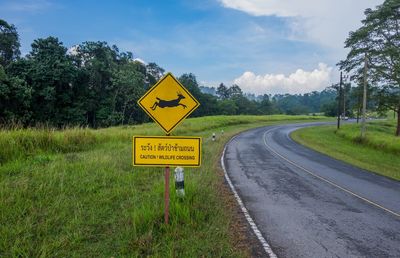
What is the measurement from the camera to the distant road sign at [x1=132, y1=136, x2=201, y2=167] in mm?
5684

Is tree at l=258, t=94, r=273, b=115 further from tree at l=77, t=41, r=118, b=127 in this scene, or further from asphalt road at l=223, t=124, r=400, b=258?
asphalt road at l=223, t=124, r=400, b=258

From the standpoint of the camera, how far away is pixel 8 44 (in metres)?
47.0

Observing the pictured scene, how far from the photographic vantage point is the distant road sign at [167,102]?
5.77m

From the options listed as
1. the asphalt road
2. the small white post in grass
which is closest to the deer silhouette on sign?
the small white post in grass

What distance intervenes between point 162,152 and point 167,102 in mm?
921

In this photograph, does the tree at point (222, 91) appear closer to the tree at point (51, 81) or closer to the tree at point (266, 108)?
the tree at point (266, 108)

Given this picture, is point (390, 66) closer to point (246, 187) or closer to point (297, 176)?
point (297, 176)

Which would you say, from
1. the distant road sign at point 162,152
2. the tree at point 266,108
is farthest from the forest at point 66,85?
the tree at point 266,108

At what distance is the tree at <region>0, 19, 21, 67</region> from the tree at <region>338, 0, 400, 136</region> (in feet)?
151

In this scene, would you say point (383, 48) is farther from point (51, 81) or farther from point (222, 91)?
point (222, 91)

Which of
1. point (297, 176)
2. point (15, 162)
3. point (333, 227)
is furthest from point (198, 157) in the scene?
point (297, 176)

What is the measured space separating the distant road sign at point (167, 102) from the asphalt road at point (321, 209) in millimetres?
2797

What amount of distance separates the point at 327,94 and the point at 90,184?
209 metres

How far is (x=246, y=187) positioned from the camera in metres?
10.4
